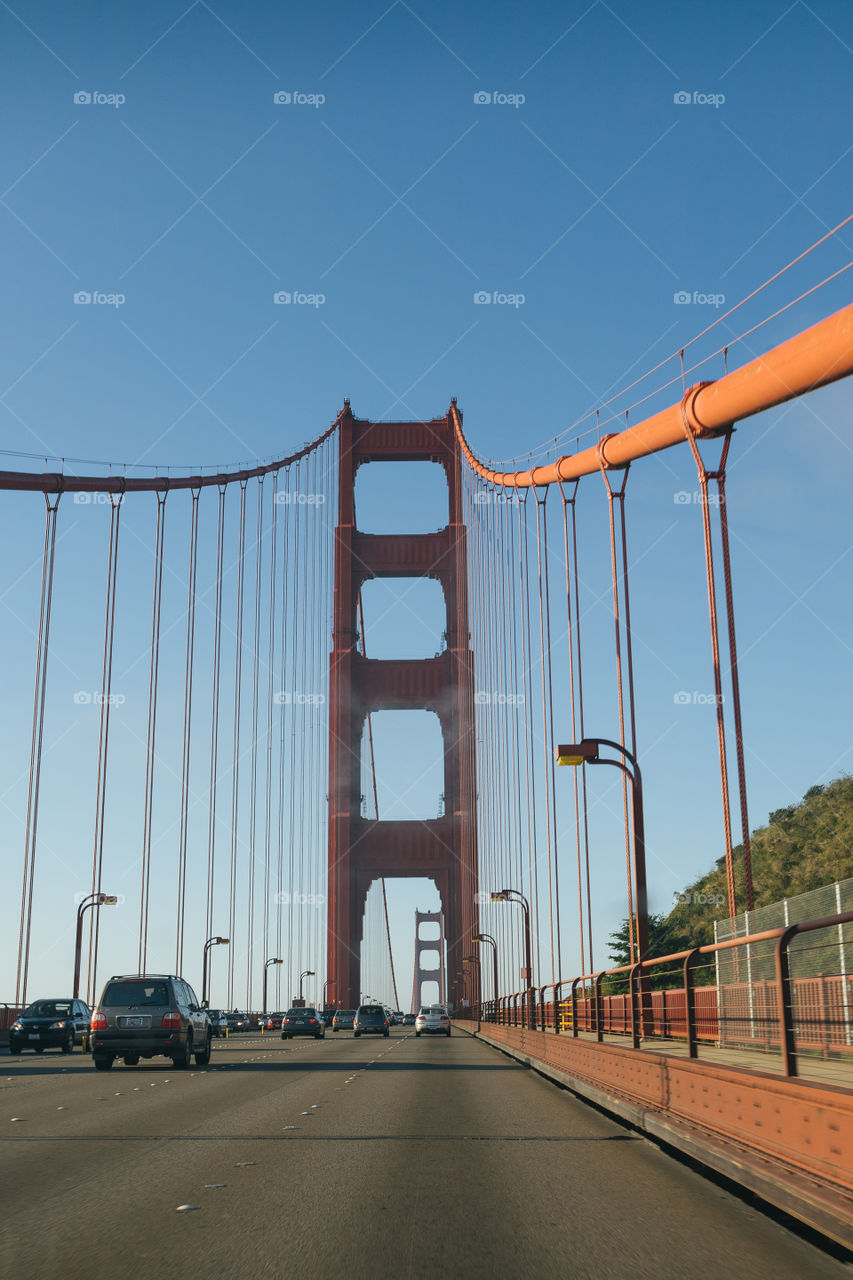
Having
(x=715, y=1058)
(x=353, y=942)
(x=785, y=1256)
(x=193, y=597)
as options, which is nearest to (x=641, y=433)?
(x=715, y=1058)

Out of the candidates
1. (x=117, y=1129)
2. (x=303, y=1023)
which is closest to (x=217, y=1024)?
(x=303, y=1023)

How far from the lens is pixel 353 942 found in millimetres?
72688

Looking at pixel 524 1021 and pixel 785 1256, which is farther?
pixel 524 1021

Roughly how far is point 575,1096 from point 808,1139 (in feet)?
30.4

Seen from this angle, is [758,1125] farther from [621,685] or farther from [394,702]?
[394,702]

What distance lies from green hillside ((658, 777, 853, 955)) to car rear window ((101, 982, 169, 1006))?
165ft

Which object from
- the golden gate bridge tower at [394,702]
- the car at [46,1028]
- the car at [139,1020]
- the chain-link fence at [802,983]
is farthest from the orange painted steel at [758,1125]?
the golden gate bridge tower at [394,702]

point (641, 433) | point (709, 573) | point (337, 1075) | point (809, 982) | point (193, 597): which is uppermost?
point (193, 597)

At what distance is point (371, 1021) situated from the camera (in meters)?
59.3

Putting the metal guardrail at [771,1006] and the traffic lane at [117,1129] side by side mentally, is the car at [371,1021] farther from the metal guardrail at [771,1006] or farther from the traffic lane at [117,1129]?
the metal guardrail at [771,1006]

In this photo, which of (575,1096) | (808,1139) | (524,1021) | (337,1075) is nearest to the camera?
(808,1139)

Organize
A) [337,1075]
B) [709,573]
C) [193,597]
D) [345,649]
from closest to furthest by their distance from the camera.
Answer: [709,573]
[337,1075]
[193,597]
[345,649]

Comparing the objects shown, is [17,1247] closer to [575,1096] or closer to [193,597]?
[575,1096]

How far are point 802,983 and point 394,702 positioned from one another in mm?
63468
